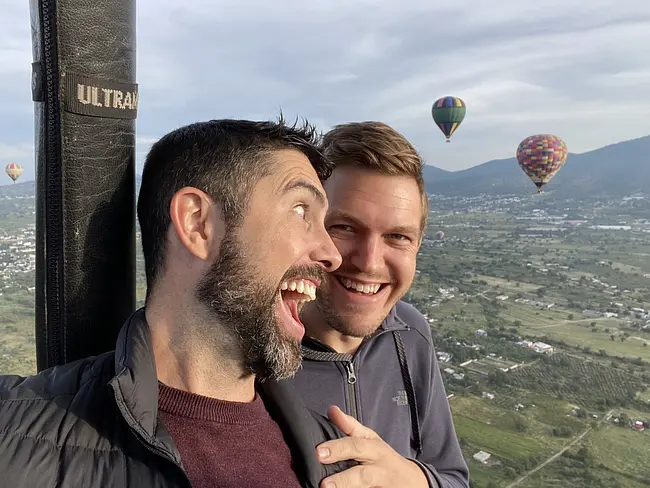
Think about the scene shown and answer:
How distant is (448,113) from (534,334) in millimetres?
15948

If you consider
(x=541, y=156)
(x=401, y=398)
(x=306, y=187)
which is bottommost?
(x=401, y=398)

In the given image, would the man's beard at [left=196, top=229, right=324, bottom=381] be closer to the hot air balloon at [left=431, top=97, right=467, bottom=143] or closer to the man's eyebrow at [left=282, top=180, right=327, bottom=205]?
the man's eyebrow at [left=282, top=180, right=327, bottom=205]

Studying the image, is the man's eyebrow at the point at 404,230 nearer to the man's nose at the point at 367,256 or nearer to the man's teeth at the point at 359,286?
the man's nose at the point at 367,256

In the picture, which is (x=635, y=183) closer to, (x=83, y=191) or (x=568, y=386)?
(x=568, y=386)

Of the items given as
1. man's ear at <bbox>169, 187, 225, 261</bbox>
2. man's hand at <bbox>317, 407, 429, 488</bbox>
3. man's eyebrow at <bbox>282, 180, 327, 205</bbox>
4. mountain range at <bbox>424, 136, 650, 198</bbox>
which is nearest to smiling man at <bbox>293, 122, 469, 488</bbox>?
man's hand at <bbox>317, 407, 429, 488</bbox>

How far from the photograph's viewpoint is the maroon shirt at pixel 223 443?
1.33 meters

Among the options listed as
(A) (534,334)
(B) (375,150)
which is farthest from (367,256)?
(A) (534,334)

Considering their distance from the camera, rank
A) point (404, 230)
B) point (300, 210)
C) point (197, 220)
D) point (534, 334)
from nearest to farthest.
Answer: point (197, 220)
point (300, 210)
point (404, 230)
point (534, 334)

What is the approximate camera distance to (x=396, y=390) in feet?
7.09

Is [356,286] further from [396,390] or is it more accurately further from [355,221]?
[396,390]

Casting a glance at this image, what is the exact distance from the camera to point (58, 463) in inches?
44.7

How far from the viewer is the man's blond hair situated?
2.13 metres

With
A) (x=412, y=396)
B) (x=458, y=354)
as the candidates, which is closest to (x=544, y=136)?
(x=458, y=354)

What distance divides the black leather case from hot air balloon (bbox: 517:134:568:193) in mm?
30370
